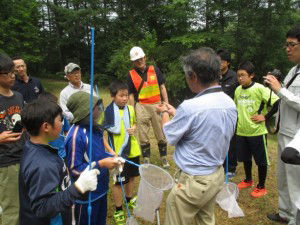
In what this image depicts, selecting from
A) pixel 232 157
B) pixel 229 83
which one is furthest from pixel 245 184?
pixel 229 83

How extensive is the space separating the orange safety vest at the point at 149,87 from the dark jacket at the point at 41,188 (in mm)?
3225

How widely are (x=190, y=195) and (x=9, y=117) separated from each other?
2.06 metres

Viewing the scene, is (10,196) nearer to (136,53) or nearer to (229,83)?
(136,53)

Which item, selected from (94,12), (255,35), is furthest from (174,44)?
(94,12)

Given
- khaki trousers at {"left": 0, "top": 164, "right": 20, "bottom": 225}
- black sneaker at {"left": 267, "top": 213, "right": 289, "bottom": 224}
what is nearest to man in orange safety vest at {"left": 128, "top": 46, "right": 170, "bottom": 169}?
black sneaker at {"left": 267, "top": 213, "right": 289, "bottom": 224}

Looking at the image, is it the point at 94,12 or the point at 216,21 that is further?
the point at 94,12

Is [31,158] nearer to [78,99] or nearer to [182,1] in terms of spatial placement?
[78,99]

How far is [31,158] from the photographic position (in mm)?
1818

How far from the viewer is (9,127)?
293 centimetres

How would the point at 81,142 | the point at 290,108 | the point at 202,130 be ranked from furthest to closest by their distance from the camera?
the point at 290,108 → the point at 81,142 → the point at 202,130

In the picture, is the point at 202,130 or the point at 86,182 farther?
the point at 202,130

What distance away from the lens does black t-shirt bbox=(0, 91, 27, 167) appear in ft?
9.43

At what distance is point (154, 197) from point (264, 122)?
233 cm

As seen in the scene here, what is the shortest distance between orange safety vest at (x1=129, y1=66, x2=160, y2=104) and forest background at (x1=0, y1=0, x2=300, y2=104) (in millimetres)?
10200
